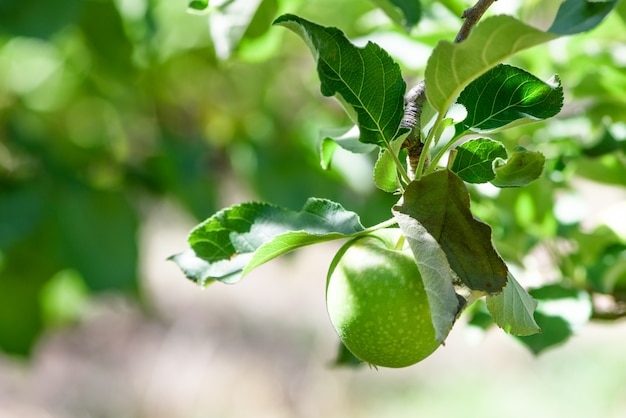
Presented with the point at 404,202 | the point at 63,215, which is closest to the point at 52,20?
the point at 63,215

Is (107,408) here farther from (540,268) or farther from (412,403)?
(540,268)

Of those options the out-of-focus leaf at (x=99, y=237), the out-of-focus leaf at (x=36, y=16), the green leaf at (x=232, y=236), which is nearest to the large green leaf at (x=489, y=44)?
the green leaf at (x=232, y=236)

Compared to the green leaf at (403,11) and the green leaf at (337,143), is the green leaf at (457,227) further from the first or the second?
the green leaf at (403,11)

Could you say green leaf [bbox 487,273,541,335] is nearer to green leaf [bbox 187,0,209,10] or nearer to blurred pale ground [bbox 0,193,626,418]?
green leaf [bbox 187,0,209,10]

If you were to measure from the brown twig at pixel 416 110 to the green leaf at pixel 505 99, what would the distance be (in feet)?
0.08

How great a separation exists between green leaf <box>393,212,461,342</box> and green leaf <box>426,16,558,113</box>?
7 centimetres

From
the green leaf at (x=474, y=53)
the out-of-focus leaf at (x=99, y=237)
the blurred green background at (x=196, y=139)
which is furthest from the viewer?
the out-of-focus leaf at (x=99, y=237)

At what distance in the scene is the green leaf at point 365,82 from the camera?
0.43 m

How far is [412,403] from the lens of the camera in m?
3.34

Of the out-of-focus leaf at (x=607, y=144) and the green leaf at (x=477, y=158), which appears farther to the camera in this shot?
the out-of-focus leaf at (x=607, y=144)

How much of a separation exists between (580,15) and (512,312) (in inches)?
6.4

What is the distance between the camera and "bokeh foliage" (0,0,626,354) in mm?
803

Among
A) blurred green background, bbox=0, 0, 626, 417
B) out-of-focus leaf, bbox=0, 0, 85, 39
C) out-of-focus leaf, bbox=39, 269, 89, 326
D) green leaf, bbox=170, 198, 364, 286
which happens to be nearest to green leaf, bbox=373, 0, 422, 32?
blurred green background, bbox=0, 0, 626, 417

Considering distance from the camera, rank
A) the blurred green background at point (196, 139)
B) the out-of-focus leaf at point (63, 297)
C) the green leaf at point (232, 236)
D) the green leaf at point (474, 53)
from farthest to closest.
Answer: the out-of-focus leaf at point (63, 297), the blurred green background at point (196, 139), the green leaf at point (232, 236), the green leaf at point (474, 53)
